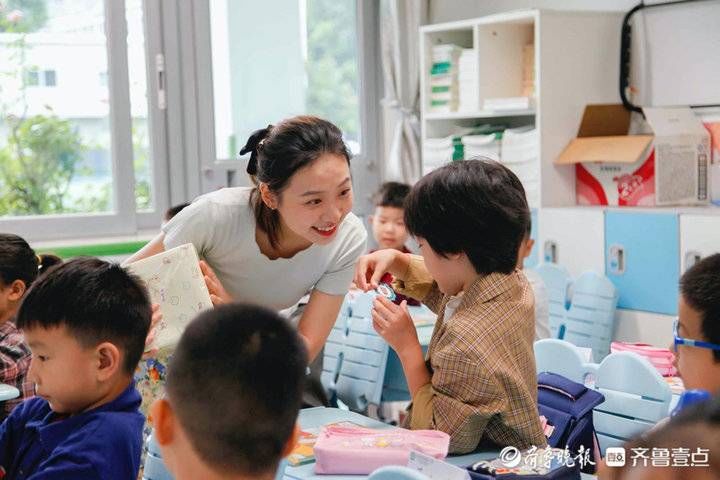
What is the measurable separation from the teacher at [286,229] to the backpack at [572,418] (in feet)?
1.93

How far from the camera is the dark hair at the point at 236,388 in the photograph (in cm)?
127

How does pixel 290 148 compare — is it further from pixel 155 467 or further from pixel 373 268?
pixel 155 467

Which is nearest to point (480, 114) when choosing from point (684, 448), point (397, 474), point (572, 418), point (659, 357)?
point (659, 357)

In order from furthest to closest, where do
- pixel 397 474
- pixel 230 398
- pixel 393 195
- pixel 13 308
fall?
pixel 393 195, pixel 13 308, pixel 397 474, pixel 230 398

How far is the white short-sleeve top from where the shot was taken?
2.54 metres

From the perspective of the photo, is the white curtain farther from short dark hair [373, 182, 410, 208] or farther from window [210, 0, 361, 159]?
short dark hair [373, 182, 410, 208]

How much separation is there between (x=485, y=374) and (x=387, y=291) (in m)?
0.46

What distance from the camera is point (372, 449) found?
1.95 metres

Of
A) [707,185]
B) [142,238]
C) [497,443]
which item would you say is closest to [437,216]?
[497,443]

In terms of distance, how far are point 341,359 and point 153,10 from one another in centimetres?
229

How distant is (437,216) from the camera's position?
210 centimetres

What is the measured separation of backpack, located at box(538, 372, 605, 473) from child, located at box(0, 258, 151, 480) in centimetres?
87

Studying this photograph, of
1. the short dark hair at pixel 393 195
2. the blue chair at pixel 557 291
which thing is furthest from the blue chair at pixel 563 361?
the short dark hair at pixel 393 195

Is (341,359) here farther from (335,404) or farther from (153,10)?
(153,10)
